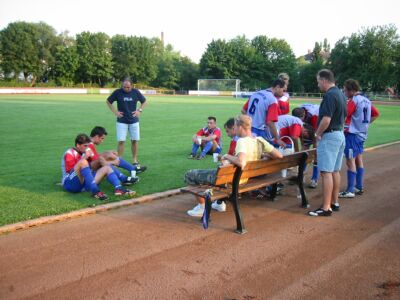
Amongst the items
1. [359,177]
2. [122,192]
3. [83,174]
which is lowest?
[122,192]

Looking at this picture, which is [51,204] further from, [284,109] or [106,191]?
[284,109]

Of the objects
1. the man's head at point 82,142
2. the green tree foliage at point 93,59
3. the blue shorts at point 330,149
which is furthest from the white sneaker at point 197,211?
the green tree foliage at point 93,59

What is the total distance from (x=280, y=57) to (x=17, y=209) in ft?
281

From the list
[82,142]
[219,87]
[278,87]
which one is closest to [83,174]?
[82,142]

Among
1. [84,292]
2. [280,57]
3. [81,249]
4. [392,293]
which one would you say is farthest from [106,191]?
[280,57]

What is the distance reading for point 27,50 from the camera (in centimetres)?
7625

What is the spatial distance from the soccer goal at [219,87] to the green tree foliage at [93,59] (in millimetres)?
21874

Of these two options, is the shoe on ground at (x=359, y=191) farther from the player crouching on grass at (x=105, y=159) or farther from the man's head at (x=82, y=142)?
the man's head at (x=82, y=142)

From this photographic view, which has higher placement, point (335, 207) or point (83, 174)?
point (83, 174)

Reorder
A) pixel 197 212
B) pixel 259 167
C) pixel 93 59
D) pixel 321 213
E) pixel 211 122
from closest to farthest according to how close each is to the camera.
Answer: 1. pixel 259 167
2. pixel 197 212
3. pixel 321 213
4. pixel 211 122
5. pixel 93 59

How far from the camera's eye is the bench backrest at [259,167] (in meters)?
4.53

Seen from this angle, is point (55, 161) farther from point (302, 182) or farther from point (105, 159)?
point (302, 182)

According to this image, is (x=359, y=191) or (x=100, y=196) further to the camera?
(x=359, y=191)

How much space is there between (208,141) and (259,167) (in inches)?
179
